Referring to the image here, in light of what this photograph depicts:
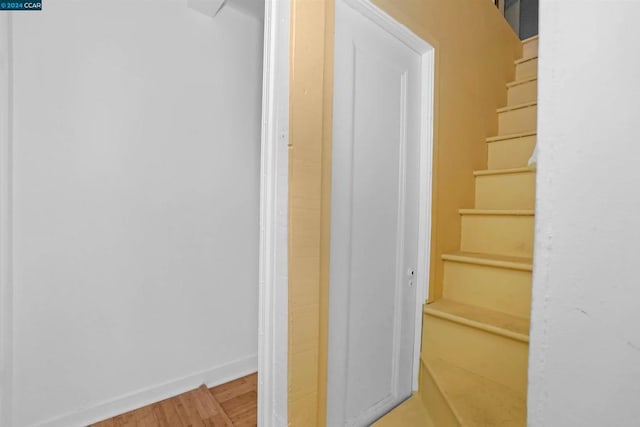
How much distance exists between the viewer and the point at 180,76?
174cm

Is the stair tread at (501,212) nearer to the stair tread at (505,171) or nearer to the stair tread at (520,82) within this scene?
the stair tread at (505,171)

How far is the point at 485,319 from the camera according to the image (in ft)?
4.41

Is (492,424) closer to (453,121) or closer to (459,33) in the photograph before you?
(453,121)

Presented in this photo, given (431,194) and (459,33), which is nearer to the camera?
(431,194)

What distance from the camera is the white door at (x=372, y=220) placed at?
1213 millimetres

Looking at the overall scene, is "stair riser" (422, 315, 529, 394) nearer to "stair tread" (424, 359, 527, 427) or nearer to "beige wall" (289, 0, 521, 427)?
"stair tread" (424, 359, 527, 427)

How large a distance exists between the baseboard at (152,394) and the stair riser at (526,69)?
3.31 m

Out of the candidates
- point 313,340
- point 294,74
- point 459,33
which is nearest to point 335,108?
point 294,74

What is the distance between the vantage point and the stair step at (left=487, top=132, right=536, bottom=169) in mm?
1928

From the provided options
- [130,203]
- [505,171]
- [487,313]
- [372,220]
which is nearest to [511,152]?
[505,171]

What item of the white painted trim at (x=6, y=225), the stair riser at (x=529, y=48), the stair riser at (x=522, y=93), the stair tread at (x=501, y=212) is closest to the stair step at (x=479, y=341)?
the stair tread at (x=501, y=212)

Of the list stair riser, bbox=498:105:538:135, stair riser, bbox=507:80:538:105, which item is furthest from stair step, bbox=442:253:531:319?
stair riser, bbox=507:80:538:105

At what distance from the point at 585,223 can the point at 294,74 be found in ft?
3.06

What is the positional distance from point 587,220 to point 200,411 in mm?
1896
